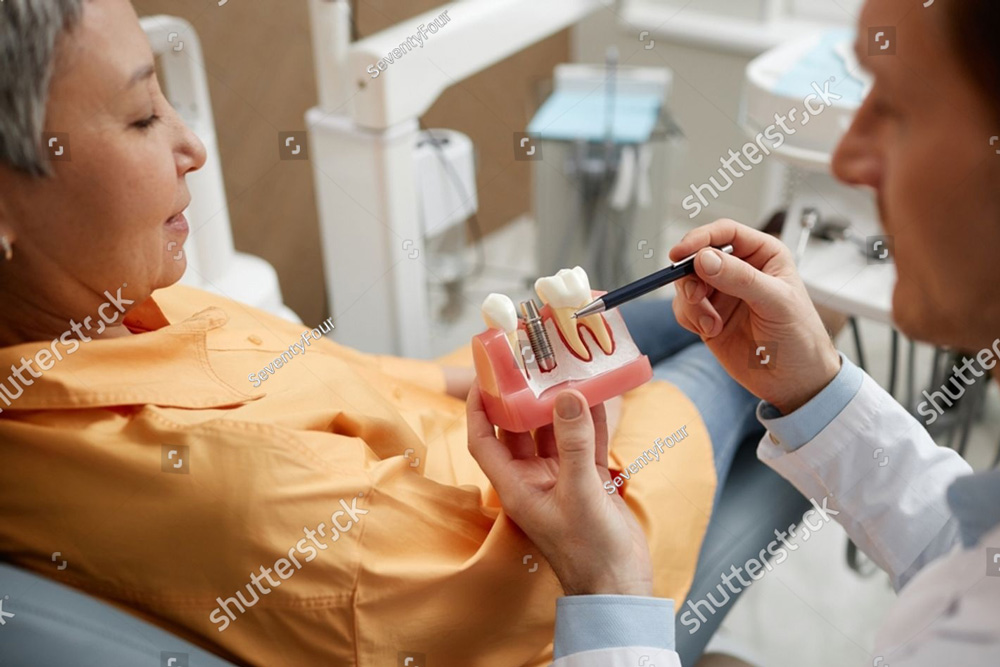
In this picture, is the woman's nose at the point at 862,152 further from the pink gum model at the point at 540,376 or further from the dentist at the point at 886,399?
the pink gum model at the point at 540,376

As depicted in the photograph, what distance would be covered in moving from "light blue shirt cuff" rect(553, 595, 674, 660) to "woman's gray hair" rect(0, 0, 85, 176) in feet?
1.91

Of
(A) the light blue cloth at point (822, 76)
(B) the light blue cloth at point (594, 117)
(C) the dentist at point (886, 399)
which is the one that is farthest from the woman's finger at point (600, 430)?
(B) the light blue cloth at point (594, 117)

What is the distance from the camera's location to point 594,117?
6.84 ft

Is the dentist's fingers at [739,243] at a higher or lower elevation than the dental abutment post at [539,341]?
higher

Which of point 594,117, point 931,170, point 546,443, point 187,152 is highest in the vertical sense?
point 931,170

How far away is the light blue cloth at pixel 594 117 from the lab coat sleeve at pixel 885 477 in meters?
1.17

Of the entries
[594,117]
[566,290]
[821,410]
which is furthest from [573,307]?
[594,117]

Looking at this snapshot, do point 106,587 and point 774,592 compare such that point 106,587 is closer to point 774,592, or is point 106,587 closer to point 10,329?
point 10,329

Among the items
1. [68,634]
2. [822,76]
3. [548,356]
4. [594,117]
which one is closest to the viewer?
[68,634]

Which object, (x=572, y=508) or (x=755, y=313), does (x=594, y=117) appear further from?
(x=572, y=508)

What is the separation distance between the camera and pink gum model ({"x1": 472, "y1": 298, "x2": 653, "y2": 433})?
0.87 meters

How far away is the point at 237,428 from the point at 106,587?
18 centimetres

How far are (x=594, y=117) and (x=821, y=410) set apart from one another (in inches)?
50.1

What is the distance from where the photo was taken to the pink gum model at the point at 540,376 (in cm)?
87
